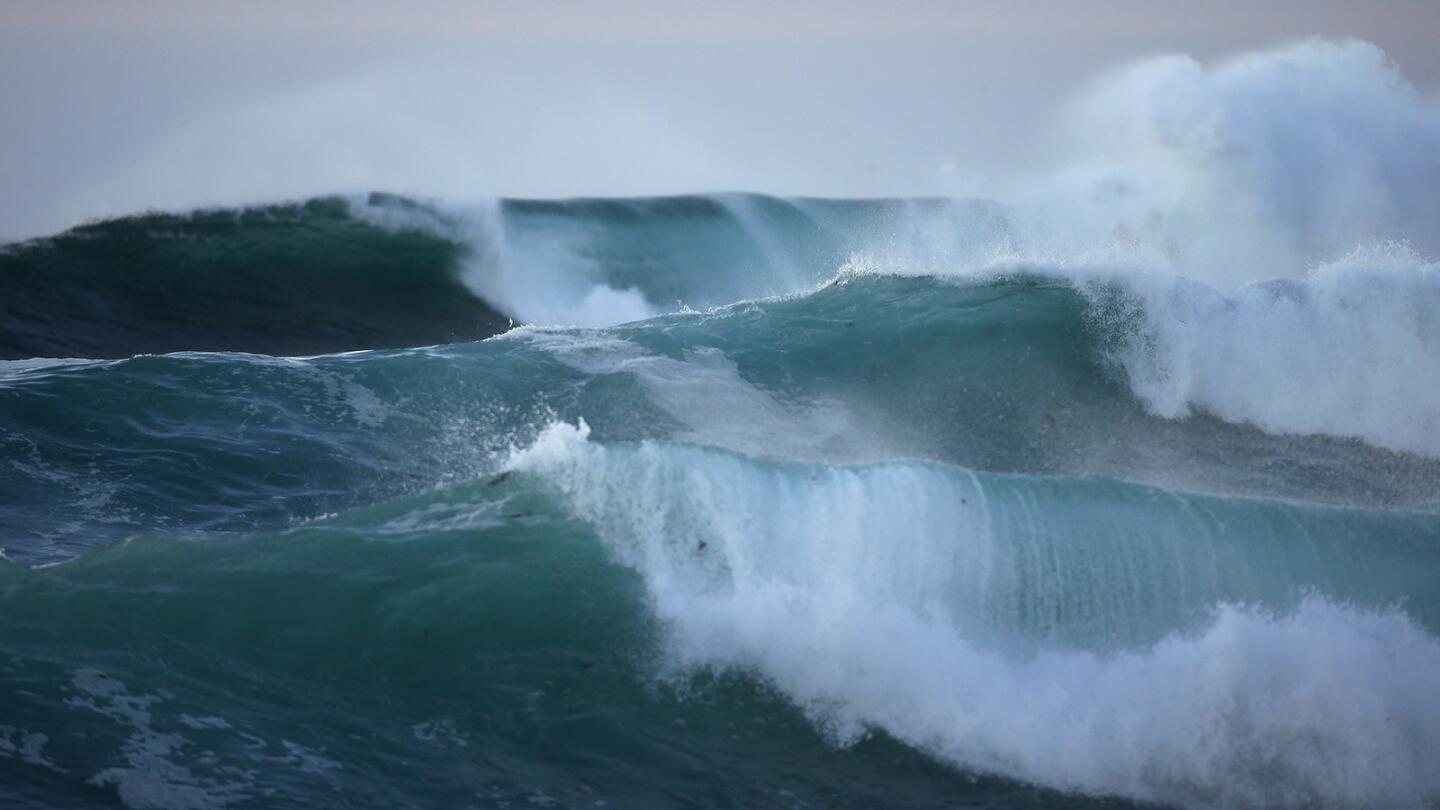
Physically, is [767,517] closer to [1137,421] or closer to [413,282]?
[1137,421]

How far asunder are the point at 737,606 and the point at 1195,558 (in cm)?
251

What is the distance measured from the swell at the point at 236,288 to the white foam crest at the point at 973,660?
911 cm

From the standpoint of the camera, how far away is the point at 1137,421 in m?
9.81

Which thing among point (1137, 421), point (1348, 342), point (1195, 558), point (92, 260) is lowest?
point (1195, 558)

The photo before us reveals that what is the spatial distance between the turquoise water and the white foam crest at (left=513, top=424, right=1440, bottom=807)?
0.02m

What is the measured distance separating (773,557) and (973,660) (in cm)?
115

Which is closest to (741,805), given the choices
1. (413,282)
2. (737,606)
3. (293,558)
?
(737,606)

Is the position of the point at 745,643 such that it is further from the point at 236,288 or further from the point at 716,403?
the point at 236,288

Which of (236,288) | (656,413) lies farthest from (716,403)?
(236,288)

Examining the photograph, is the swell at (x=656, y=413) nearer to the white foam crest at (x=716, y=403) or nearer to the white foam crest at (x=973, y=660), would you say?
the white foam crest at (x=716, y=403)

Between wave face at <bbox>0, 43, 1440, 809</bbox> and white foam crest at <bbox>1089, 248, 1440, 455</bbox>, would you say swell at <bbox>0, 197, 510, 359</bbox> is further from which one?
white foam crest at <bbox>1089, 248, 1440, 455</bbox>

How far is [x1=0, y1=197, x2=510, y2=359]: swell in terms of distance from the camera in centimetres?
1442

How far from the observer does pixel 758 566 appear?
21.7 ft

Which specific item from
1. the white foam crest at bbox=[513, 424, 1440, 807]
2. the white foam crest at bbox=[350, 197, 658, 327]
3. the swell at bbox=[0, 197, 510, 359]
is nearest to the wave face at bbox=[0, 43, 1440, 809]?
the white foam crest at bbox=[513, 424, 1440, 807]
